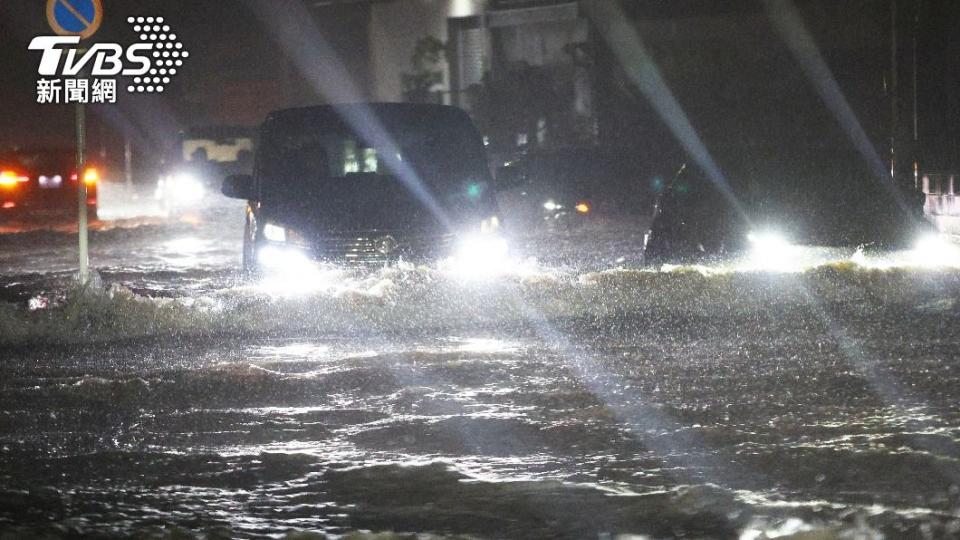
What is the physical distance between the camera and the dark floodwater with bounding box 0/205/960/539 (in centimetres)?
603

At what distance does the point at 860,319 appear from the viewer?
468 inches

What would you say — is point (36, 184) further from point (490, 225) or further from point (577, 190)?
point (490, 225)

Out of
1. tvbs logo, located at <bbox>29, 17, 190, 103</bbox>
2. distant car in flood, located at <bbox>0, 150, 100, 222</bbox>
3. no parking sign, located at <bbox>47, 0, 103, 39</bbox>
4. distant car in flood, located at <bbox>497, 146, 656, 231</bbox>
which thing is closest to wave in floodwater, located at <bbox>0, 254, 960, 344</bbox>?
no parking sign, located at <bbox>47, 0, 103, 39</bbox>

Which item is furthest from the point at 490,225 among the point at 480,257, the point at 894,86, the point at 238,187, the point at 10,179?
the point at 10,179

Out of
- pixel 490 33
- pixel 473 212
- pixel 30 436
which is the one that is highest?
pixel 490 33

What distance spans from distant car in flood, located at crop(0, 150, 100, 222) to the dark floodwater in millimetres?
12610

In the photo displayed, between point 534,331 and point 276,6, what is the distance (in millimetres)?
47921

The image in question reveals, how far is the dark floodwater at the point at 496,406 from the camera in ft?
19.8

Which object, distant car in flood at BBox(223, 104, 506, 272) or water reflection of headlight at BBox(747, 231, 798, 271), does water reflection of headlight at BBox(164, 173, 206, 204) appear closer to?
distant car in flood at BBox(223, 104, 506, 272)

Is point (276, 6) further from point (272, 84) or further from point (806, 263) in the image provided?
point (806, 263)

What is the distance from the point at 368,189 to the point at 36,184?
13.8 m

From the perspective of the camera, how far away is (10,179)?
25.0 metres

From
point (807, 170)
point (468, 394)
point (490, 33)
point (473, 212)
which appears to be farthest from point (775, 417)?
point (490, 33)

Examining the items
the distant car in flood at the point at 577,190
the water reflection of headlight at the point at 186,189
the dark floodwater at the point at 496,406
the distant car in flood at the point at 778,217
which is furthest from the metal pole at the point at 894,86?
the water reflection of headlight at the point at 186,189
